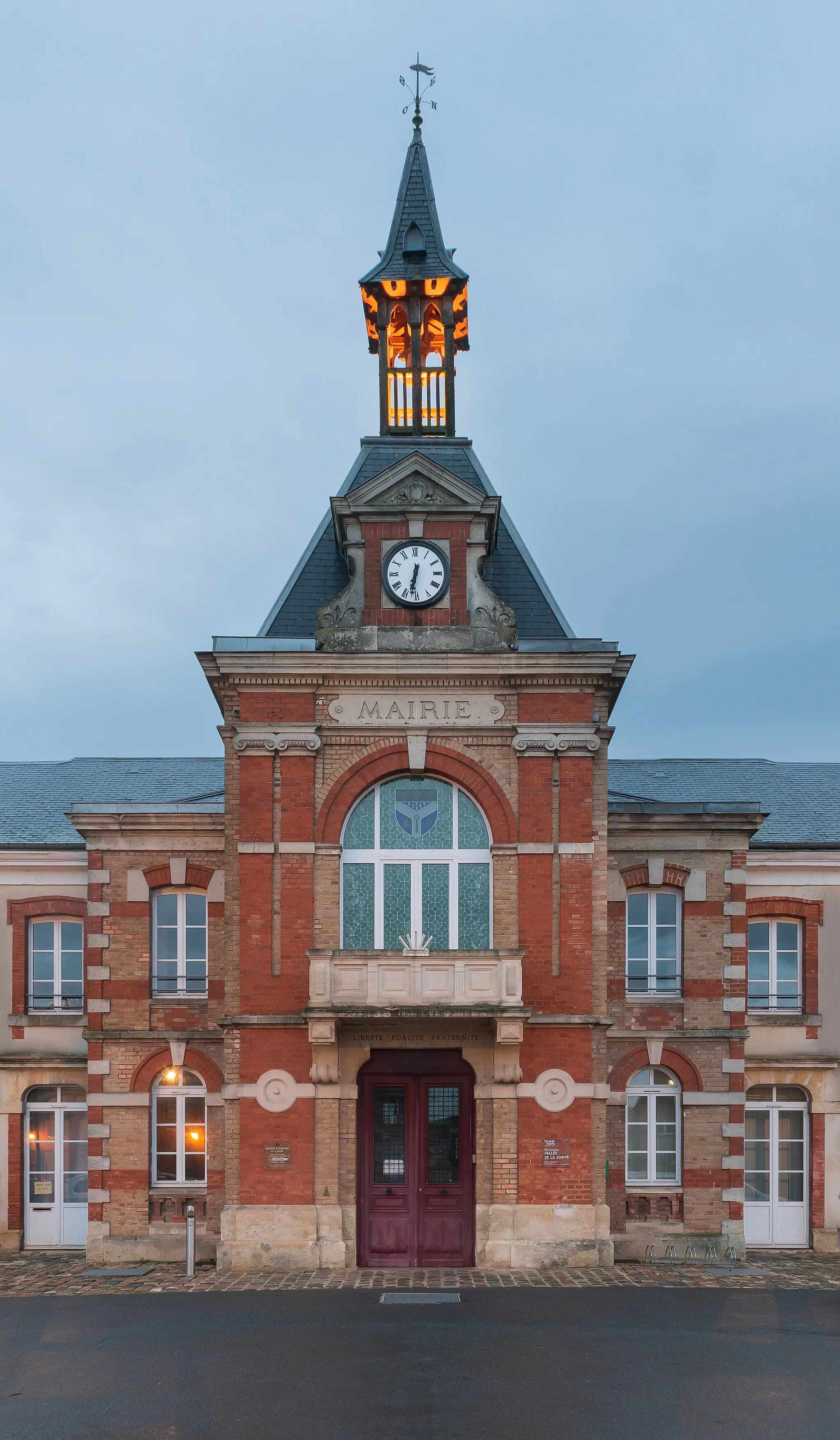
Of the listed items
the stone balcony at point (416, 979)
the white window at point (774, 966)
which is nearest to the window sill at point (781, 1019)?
the white window at point (774, 966)

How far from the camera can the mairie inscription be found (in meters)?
20.0

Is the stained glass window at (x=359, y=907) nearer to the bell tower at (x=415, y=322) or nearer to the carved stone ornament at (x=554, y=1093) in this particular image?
the carved stone ornament at (x=554, y=1093)

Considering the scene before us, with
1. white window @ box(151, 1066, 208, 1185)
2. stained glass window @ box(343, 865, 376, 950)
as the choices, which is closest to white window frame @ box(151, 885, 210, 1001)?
white window @ box(151, 1066, 208, 1185)

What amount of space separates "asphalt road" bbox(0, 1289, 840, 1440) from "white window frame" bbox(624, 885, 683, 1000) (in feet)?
18.0

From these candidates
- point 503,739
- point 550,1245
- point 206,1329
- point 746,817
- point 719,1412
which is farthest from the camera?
point 746,817

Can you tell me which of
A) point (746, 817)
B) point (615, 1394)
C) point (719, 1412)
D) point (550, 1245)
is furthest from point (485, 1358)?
point (746, 817)

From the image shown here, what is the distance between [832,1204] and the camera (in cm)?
2258

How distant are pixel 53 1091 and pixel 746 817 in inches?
513

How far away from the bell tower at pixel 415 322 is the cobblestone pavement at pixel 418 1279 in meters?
13.9

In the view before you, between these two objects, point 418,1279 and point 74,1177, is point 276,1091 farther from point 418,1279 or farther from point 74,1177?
point 74,1177

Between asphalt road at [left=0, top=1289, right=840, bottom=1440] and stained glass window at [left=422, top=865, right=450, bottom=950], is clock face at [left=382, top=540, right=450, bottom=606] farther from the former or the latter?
asphalt road at [left=0, top=1289, right=840, bottom=1440]

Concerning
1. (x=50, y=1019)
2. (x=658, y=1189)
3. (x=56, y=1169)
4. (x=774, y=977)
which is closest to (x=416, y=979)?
(x=658, y=1189)

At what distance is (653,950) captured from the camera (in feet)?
73.5

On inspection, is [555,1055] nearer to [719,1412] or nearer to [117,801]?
[719,1412]
